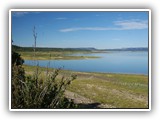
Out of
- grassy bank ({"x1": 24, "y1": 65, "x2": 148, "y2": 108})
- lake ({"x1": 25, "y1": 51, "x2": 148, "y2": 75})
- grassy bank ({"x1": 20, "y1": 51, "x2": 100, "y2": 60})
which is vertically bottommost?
grassy bank ({"x1": 24, "y1": 65, "x2": 148, "y2": 108})

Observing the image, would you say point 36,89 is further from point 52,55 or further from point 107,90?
point 107,90


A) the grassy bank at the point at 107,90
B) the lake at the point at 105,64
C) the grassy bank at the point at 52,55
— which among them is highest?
the grassy bank at the point at 52,55

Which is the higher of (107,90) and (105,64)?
(105,64)

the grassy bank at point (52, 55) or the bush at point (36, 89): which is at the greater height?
the grassy bank at point (52, 55)

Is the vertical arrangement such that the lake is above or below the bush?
above

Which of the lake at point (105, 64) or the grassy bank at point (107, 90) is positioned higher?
the lake at point (105, 64)

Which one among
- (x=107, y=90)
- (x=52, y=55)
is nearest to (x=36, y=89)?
(x=52, y=55)

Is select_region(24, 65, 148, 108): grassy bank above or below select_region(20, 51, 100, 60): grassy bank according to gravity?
below

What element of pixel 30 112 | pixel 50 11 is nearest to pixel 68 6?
pixel 50 11
